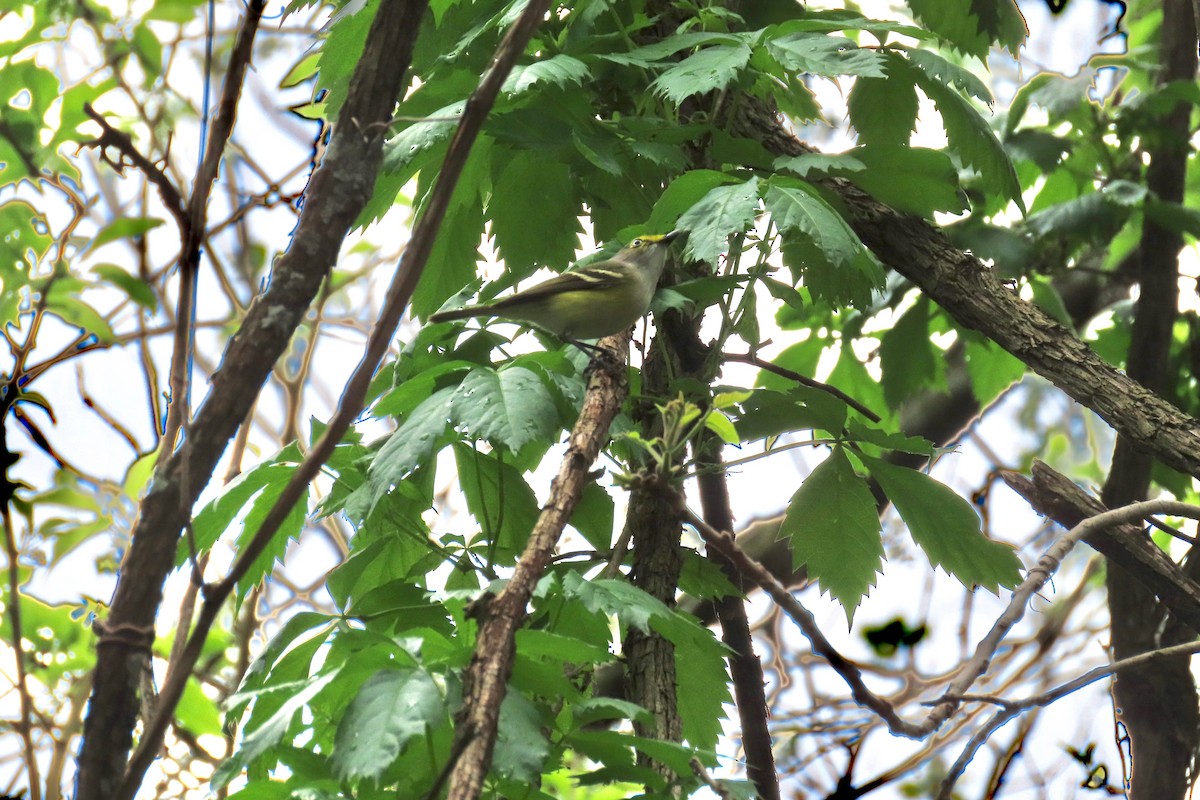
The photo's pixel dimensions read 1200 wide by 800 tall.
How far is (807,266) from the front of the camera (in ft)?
6.29

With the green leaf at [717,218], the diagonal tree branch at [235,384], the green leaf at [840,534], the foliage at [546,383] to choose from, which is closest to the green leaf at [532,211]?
the foliage at [546,383]

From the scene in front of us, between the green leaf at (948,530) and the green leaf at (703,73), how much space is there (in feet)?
2.38

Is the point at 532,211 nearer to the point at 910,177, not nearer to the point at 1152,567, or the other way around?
the point at 910,177

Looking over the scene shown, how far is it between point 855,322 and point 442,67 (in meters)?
1.43

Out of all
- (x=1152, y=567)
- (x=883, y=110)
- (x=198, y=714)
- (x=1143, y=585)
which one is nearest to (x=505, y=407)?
(x=198, y=714)

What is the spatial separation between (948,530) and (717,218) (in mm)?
762

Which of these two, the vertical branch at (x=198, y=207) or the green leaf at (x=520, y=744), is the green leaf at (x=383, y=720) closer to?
the green leaf at (x=520, y=744)

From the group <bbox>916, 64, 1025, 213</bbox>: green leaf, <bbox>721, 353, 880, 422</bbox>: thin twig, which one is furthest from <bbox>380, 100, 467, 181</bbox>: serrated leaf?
<bbox>916, 64, 1025, 213</bbox>: green leaf

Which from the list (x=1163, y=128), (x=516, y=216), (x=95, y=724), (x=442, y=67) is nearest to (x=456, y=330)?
(x=516, y=216)

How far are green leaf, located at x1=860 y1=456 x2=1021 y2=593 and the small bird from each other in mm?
571

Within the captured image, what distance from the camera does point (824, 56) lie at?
169 centimetres

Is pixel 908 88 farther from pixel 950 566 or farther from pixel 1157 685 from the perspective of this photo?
pixel 1157 685

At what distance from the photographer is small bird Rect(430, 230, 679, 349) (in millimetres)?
2074

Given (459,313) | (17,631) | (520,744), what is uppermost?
(459,313)
